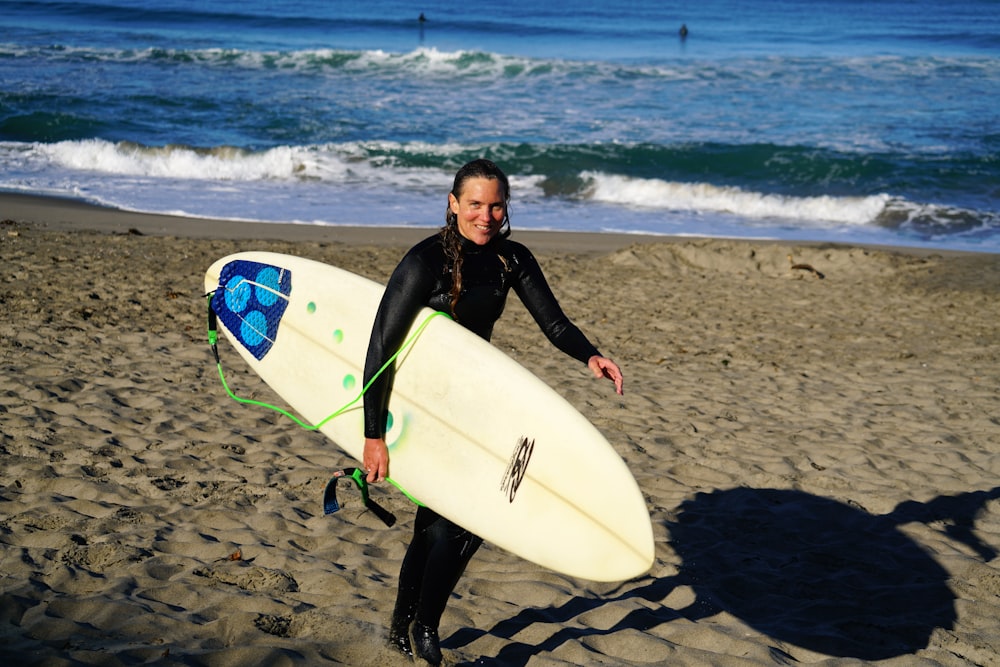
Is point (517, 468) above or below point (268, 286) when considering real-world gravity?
below

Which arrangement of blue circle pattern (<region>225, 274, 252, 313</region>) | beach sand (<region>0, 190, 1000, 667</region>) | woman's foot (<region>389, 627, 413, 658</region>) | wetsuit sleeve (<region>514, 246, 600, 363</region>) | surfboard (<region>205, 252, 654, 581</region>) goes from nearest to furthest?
surfboard (<region>205, 252, 654, 581</region>) → wetsuit sleeve (<region>514, 246, 600, 363</region>) → woman's foot (<region>389, 627, 413, 658</region>) → beach sand (<region>0, 190, 1000, 667</region>) → blue circle pattern (<region>225, 274, 252, 313</region>)

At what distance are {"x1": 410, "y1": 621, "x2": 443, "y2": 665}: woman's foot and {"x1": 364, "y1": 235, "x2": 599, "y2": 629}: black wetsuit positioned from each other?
0.03 metres

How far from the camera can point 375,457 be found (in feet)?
9.67

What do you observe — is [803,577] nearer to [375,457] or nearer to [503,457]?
[503,457]

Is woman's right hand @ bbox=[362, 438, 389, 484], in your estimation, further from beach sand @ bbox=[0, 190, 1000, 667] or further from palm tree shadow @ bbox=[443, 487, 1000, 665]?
palm tree shadow @ bbox=[443, 487, 1000, 665]

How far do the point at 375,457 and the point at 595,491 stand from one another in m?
0.69

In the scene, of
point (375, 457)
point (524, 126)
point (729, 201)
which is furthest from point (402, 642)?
point (524, 126)

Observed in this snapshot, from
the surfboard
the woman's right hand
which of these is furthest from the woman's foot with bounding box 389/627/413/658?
the woman's right hand

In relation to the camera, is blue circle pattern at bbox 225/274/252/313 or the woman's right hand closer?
the woman's right hand

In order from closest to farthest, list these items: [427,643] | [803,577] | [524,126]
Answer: [427,643], [803,577], [524,126]

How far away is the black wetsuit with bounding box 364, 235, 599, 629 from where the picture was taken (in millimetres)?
2838

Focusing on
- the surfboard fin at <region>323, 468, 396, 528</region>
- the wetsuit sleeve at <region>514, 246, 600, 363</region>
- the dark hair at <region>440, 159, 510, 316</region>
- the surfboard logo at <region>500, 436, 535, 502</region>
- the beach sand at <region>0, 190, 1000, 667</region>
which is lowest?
the beach sand at <region>0, 190, 1000, 667</region>

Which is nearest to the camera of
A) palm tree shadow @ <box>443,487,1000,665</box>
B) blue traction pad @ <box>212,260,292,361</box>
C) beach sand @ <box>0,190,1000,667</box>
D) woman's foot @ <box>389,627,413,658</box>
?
woman's foot @ <box>389,627,413,658</box>

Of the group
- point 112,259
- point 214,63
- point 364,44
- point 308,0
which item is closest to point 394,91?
point 214,63
